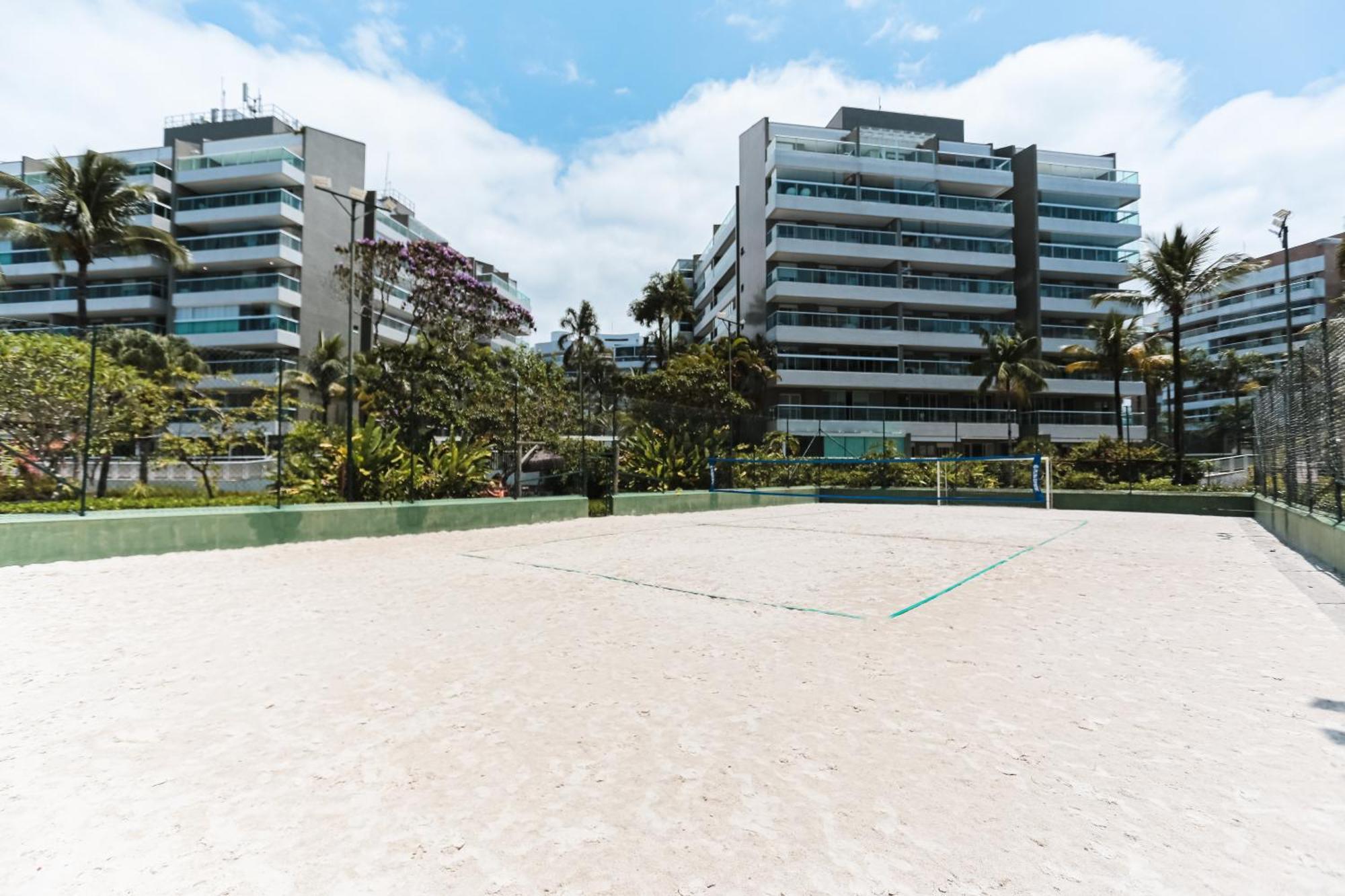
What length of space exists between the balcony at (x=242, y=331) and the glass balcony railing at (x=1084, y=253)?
193ft

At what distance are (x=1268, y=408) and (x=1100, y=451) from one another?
11813 millimetres

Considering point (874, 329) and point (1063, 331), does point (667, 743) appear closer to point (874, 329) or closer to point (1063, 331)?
point (874, 329)

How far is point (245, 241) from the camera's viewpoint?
49.7 m

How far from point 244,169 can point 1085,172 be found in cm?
6830

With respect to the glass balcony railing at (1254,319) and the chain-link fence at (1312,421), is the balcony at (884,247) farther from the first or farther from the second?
the glass balcony railing at (1254,319)

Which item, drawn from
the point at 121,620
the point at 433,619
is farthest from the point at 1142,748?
the point at 121,620

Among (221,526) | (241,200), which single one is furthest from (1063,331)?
(241,200)

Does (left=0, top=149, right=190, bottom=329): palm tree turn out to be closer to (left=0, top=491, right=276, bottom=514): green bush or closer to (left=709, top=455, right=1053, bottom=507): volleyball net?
(left=0, top=491, right=276, bottom=514): green bush

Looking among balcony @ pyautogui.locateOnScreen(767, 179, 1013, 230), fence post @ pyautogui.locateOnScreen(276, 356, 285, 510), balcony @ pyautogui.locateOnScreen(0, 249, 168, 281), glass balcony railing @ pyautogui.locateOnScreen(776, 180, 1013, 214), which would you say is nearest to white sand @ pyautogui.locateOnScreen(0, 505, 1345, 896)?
fence post @ pyautogui.locateOnScreen(276, 356, 285, 510)

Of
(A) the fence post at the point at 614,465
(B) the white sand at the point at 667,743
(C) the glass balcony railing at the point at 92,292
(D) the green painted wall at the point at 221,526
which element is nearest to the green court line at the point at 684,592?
(B) the white sand at the point at 667,743

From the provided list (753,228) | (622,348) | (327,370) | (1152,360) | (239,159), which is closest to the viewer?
(1152,360)

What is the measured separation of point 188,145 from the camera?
53.5 meters

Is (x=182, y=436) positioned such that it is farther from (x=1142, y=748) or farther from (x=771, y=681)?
(x=1142, y=748)

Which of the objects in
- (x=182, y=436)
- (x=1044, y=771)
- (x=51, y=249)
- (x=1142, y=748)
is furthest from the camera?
(x=51, y=249)
